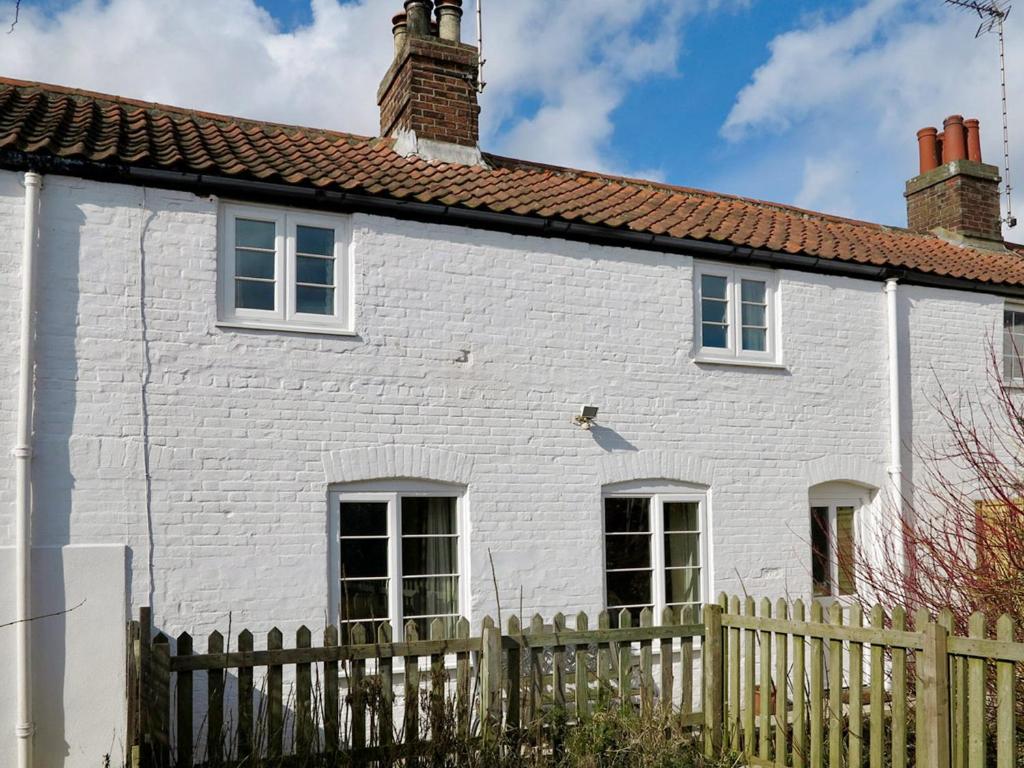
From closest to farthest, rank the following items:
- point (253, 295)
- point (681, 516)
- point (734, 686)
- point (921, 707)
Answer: point (921, 707) < point (734, 686) < point (253, 295) < point (681, 516)

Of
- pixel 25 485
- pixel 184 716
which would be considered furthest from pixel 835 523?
pixel 25 485

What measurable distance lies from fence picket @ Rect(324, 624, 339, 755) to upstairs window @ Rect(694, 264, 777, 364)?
5.49 metres

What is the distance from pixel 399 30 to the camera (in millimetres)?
12078

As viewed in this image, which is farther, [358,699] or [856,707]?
[358,699]

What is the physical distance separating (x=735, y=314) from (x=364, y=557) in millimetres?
4916

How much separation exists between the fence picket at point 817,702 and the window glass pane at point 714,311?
4803 mm

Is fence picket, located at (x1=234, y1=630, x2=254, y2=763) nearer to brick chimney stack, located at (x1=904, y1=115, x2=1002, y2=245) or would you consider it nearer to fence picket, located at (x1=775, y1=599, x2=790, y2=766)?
fence picket, located at (x1=775, y1=599, x2=790, y2=766)

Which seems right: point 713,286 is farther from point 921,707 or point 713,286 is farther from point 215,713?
point 215,713

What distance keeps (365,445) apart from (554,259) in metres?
2.76

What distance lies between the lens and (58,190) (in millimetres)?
8250

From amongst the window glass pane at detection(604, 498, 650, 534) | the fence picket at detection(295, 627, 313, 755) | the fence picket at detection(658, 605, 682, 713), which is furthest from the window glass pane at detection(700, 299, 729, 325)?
the fence picket at detection(295, 627, 313, 755)

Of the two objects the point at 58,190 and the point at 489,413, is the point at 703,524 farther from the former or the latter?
the point at 58,190

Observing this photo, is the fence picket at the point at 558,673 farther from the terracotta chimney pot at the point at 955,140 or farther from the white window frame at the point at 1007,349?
the terracotta chimney pot at the point at 955,140

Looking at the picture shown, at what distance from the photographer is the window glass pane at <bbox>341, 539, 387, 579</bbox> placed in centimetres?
902
